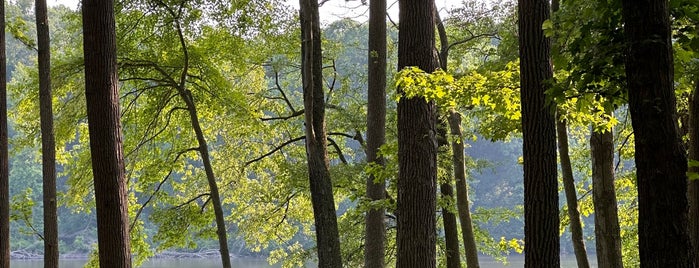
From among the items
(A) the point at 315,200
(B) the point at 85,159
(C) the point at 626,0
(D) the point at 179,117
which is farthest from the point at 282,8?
(C) the point at 626,0

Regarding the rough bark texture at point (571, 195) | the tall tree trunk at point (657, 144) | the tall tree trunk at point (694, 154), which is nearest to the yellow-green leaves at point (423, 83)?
the tall tree trunk at point (694, 154)

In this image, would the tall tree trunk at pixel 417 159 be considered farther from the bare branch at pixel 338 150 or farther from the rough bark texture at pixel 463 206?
the bare branch at pixel 338 150

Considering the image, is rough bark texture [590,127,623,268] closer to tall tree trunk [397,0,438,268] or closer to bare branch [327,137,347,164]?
tall tree trunk [397,0,438,268]

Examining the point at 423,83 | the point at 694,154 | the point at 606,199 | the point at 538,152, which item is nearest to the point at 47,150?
the point at 423,83

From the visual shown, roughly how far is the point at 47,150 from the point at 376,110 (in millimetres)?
4467

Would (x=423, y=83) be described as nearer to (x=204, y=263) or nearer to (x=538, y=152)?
(x=538, y=152)

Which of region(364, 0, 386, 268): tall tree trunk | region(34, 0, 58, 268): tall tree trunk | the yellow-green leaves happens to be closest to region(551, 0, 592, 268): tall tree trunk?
the yellow-green leaves

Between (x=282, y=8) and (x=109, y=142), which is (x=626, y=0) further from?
(x=282, y=8)

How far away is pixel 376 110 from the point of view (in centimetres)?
1112

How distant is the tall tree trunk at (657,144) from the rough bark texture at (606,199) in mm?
4373

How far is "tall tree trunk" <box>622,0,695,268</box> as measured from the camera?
12.1ft

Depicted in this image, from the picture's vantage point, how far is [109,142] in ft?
20.2

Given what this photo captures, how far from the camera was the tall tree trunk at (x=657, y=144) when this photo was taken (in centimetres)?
367

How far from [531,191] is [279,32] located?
851 cm
